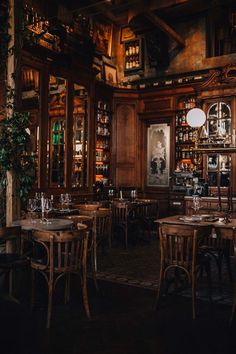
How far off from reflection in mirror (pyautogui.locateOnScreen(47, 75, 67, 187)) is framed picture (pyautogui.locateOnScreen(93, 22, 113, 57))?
2.70m

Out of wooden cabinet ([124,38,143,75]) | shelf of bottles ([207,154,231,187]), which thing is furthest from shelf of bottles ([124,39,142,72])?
shelf of bottles ([207,154,231,187])

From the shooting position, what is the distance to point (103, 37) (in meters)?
10.5

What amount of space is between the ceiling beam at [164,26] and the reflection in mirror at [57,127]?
8.61 ft

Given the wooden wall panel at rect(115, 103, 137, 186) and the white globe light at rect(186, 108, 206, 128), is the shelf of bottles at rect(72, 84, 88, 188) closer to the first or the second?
the wooden wall panel at rect(115, 103, 137, 186)

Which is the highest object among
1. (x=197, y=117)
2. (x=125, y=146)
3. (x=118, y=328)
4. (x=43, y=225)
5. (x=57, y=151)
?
(x=197, y=117)

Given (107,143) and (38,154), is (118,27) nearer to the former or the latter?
(107,143)

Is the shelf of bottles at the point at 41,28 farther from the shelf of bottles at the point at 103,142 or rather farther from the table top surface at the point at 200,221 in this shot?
the table top surface at the point at 200,221

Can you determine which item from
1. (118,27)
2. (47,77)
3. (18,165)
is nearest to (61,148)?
(47,77)

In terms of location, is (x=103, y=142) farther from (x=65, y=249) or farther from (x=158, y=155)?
(x=65, y=249)

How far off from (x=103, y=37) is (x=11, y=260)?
25.9 feet

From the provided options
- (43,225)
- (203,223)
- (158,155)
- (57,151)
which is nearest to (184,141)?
(158,155)

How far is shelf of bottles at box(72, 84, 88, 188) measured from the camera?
332 inches

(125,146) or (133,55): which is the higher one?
(133,55)

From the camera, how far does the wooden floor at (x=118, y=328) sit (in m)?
3.14
